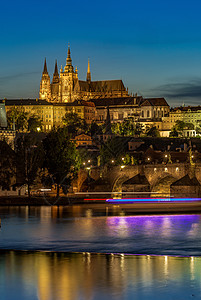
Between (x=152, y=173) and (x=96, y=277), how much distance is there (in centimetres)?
6618

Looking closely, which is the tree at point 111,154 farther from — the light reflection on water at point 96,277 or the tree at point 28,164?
the light reflection on water at point 96,277

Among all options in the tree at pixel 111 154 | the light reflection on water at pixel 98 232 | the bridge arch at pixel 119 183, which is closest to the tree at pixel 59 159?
the bridge arch at pixel 119 183

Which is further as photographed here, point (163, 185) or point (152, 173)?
point (152, 173)

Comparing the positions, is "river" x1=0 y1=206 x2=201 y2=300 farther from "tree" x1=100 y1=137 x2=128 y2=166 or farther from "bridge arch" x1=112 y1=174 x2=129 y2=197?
"tree" x1=100 y1=137 x2=128 y2=166

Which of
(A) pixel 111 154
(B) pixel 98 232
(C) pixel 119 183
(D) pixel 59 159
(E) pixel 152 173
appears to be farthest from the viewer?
(A) pixel 111 154

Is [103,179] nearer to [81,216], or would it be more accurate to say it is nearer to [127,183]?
[127,183]

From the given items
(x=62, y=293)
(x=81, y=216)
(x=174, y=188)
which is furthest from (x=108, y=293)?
(x=174, y=188)

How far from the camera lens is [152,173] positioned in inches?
3831

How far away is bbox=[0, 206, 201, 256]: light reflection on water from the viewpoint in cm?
4134

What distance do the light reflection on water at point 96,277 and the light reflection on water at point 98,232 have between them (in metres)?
3.48

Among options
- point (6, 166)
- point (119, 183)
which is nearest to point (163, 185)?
point (119, 183)

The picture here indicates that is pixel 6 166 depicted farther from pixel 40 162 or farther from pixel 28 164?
pixel 40 162

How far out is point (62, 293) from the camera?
28.3 metres

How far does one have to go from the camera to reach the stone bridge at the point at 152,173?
92.0m
